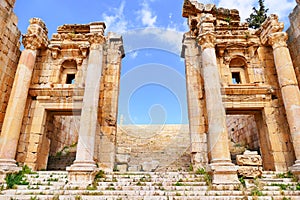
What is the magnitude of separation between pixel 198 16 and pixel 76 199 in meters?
10.6

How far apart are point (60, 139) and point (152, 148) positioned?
6136 mm

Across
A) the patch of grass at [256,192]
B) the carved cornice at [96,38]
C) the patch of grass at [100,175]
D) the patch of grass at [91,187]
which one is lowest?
the patch of grass at [256,192]

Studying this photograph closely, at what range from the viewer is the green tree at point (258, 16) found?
1865cm

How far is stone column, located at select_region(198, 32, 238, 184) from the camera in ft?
23.5

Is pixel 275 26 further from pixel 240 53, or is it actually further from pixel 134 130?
pixel 134 130

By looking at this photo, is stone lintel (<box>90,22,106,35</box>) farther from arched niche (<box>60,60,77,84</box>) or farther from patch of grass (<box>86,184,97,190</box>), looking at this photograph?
patch of grass (<box>86,184,97,190</box>)

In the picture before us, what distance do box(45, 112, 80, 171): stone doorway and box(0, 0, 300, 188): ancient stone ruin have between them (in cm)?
11

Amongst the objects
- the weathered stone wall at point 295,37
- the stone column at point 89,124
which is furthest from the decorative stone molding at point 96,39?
the weathered stone wall at point 295,37

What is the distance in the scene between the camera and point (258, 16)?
62.5ft

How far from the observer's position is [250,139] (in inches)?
506

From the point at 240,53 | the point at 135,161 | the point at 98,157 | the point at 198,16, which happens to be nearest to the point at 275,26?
the point at 240,53

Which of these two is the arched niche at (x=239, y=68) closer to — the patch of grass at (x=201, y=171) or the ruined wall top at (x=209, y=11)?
the ruined wall top at (x=209, y=11)

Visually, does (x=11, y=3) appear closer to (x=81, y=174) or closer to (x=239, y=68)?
(x=81, y=174)

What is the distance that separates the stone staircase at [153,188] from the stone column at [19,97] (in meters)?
1.20
